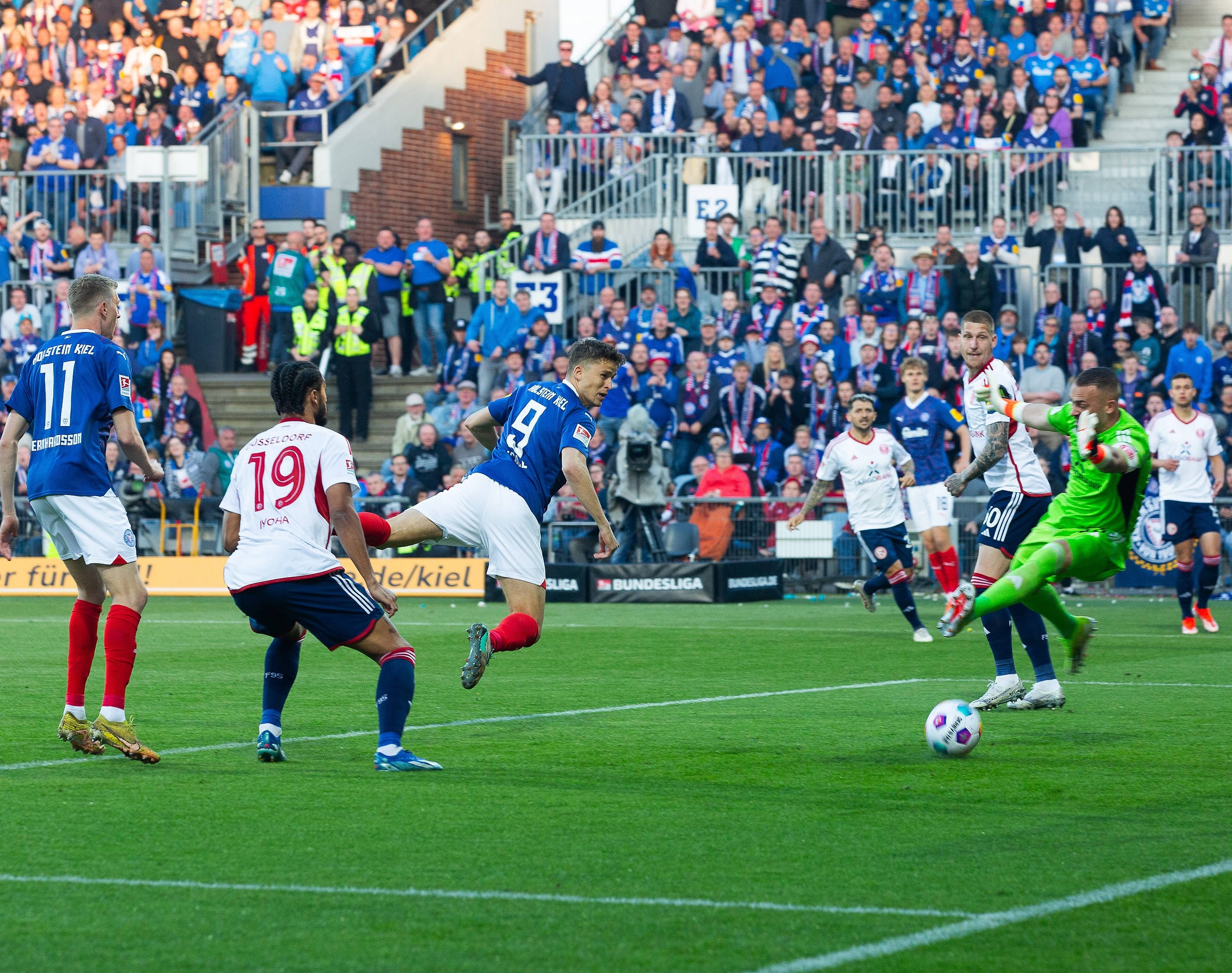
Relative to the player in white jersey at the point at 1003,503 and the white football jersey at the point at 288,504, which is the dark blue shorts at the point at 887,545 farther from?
the white football jersey at the point at 288,504

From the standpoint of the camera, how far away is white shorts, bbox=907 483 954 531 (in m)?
17.6

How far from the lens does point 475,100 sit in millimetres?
33219

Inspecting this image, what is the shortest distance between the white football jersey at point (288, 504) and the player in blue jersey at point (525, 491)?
1282 mm

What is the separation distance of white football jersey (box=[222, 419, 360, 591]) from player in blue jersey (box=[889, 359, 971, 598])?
10.3m

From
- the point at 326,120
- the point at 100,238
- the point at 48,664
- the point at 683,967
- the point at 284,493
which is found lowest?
the point at 48,664

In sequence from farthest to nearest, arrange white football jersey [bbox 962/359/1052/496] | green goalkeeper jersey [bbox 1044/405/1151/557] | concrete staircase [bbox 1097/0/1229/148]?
concrete staircase [bbox 1097/0/1229/148] → white football jersey [bbox 962/359/1052/496] → green goalkeeper jersey [bbox 1044/405/1151/557]

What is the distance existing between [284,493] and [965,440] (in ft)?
34.2

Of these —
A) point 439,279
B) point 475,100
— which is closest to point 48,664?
point 439,279

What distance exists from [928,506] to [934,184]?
891 cm

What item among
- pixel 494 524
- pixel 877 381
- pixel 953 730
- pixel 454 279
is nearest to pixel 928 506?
pixel 877 381

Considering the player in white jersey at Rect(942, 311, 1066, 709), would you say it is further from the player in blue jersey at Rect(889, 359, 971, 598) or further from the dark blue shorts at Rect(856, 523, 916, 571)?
the player in blue jersey at Rect(889, 359, 971, 598)

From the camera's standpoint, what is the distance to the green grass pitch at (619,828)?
16.1 feet

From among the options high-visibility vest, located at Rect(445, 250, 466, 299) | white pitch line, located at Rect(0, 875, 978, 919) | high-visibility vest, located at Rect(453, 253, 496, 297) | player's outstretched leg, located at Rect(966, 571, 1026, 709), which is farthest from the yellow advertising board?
white pitch line, located at Rect(0, 875, 978, 919)

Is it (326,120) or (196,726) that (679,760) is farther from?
(326,120)
